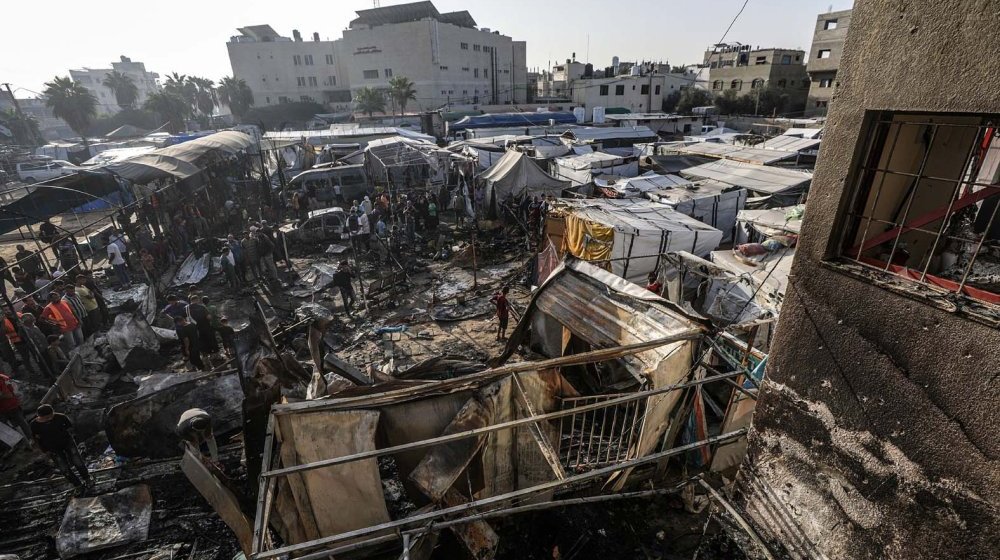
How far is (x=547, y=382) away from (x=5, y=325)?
11429 mm

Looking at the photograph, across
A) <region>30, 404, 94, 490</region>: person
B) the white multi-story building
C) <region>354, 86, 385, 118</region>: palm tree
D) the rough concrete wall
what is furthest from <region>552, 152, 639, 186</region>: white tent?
the white multi-story building

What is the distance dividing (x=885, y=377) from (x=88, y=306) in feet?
48.4

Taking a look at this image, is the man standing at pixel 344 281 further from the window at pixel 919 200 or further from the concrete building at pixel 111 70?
the concrete building at pixel 111 70

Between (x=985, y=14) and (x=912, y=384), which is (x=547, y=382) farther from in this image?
(x=985, y=14)

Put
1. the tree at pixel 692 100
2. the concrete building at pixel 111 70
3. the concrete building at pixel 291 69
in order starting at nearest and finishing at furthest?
the tree at pixel 692 100 → the concrete building at pixel 291 69 → the concrete building at pixel 111 70

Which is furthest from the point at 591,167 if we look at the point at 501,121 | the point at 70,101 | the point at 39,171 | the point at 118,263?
the point at 70,101

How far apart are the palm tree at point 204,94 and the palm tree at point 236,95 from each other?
4.95 feet

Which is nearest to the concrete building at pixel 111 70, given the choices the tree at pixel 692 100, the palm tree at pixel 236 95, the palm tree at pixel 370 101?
the palm tree at pixel 236 95

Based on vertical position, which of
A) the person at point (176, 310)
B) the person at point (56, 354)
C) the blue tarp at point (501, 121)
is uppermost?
the blue tarp at point (501, 121)

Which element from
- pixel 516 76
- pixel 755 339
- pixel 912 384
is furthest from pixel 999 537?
A: pixel 516 76

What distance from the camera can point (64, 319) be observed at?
9.70m

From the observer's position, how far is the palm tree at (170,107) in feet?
180

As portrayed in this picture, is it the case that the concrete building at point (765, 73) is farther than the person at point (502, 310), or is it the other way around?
the concrete building at point (765, 73)

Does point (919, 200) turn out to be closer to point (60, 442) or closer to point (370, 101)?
point (60, 442)
